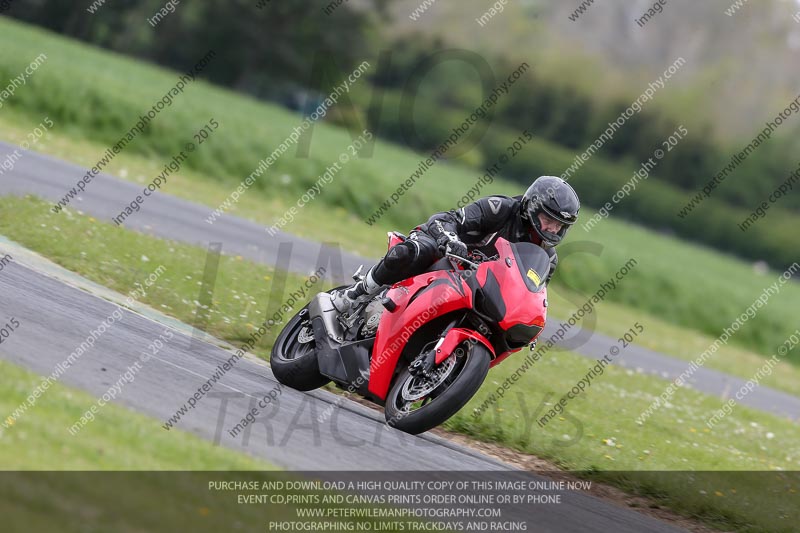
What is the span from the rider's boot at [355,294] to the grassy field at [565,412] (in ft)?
5.44

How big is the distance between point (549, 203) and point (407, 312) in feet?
4.37

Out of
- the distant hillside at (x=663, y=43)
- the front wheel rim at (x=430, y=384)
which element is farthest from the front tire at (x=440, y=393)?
the distant hillside at (x=663, y=43)

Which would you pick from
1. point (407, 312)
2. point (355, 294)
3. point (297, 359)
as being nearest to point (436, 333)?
point (407, 312)

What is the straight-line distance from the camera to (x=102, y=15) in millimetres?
44906

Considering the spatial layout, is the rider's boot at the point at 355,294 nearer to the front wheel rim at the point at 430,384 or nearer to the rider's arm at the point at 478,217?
the rider's arm at the point at 478,217

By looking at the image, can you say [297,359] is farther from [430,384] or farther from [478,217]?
[478,217]

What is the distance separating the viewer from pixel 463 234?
8.48 m

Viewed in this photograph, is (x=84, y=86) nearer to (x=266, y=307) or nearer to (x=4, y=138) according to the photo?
(x=4, y=138)

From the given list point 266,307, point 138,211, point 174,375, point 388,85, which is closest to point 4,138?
point 138,211

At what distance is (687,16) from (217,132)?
20409 mm

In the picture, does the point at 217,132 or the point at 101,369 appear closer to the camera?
the point at 101,369

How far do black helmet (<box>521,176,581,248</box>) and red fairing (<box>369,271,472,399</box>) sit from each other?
2.64 ft

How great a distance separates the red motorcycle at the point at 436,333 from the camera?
25.2ft

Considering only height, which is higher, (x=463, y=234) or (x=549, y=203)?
(x=549, y=203)
